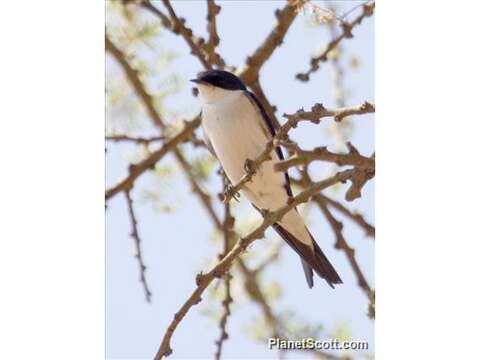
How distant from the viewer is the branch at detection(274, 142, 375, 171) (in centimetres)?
186

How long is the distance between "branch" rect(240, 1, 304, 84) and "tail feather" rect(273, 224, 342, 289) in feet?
2.03

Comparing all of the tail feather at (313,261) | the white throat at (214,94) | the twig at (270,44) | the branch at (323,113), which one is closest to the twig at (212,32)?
the twig at (270,44)

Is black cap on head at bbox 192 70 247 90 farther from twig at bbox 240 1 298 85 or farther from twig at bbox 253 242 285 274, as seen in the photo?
twig at bbox 253 242 285 274

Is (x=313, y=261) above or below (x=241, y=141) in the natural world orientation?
below

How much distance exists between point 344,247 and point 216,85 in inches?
43.0

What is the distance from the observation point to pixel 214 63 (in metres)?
Answer: 3.15

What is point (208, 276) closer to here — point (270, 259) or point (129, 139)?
point (129, 139)

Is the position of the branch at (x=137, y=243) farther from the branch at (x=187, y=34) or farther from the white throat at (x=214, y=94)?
the white throat at (x=214, y=94)

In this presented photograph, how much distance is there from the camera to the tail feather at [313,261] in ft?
9.81

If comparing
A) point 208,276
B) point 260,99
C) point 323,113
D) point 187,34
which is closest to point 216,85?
point 260,99

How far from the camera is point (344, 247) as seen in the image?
107 inches

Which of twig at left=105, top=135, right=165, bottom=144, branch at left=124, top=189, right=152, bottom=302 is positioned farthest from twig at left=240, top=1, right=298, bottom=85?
branch at left=124, top=189, right=152, bottom=302
